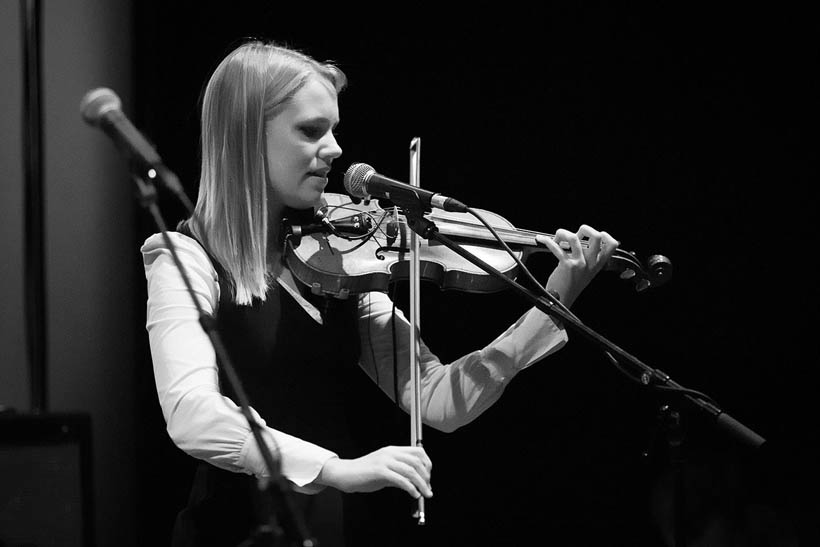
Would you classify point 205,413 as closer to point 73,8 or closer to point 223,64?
point 223,64

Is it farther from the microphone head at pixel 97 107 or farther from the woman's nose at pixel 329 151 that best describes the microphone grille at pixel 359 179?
the microphone head at pixel 97 107

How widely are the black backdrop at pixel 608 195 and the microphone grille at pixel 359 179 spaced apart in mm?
806

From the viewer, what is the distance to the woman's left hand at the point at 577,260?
5.99 ft

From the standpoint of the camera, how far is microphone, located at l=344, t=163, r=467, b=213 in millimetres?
1566

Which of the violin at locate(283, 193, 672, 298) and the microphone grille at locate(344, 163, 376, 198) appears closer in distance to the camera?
the microphone grille at locate(344, 163, 376, 198)

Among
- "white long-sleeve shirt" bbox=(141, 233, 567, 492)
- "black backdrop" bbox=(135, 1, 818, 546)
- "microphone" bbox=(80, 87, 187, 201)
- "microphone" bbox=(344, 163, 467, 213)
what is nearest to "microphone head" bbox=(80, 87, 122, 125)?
"microphone" bbox=(80, 87, 187, 201)

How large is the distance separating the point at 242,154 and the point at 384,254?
356 millimetres

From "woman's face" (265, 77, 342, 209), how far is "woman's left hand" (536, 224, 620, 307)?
1.67 feet

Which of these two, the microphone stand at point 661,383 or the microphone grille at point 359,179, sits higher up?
the microphone grille at point 359,179

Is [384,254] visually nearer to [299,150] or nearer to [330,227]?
[330,227]

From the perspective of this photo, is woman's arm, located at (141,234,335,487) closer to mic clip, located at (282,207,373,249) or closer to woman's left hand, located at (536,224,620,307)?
mic clip, located at (282,207,373,249)

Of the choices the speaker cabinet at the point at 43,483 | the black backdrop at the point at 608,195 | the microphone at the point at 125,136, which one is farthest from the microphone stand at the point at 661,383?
the black backdrop at the point at 608,195

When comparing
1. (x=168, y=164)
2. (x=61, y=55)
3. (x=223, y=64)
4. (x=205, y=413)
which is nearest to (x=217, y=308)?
(x=205, y=413)

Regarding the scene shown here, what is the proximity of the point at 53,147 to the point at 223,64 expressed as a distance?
23.5 inches
